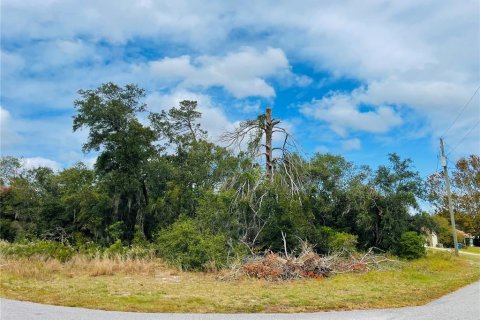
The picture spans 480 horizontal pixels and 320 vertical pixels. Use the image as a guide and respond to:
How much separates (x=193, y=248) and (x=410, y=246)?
41.1 feet

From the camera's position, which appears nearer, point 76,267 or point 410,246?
point 76,267

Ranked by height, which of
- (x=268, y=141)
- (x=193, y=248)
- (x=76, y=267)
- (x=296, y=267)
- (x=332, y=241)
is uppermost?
(x=268, y=141)

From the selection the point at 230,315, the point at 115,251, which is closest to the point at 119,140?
the point at 115,251

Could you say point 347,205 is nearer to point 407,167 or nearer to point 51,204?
point 407,167

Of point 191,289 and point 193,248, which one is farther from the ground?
point 193,248

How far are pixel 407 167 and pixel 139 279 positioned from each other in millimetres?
17529

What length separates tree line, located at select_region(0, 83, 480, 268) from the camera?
20.6 m

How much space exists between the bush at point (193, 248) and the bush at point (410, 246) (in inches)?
423

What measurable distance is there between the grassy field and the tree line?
142 inches

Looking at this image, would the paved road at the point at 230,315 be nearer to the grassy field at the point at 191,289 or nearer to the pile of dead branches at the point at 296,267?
the grassy field at the point at 191,289

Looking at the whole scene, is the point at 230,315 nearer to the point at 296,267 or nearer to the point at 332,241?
the point at 296,267

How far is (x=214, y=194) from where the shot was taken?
→ 69.7 ft

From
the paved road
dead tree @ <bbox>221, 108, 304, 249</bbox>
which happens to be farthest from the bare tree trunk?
the paved road

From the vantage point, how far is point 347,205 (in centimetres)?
2450
